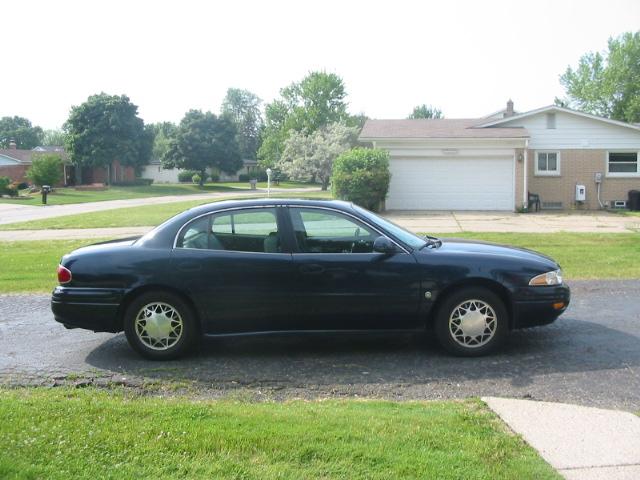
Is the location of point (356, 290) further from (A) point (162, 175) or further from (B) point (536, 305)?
(A) point (162, 175)

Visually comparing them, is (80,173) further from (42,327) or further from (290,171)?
(42,327)

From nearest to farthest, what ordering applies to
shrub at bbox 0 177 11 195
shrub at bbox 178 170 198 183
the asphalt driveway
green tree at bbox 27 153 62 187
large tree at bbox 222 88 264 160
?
the asphalt driveway < shrub at bbox 0 177 11 195 < green tree at bbox 27 153 62 187 < shrub at bbox 178 170 198 183 < large tree at bbox 222 88 264 160

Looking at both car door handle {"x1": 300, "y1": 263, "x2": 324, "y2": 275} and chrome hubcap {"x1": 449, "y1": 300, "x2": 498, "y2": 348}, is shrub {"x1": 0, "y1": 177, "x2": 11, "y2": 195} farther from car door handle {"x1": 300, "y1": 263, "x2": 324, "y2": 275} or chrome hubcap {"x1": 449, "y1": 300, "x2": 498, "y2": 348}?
chrome hubcap {"x1": 449, "y1": 300, "x2": 498, "y2": 348}

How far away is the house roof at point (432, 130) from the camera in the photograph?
2653 cm

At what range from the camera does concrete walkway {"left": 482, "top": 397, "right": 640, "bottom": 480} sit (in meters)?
3.99

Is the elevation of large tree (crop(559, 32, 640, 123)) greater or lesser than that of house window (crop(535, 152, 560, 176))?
greater

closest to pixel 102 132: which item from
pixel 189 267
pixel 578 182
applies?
pixel 578 182

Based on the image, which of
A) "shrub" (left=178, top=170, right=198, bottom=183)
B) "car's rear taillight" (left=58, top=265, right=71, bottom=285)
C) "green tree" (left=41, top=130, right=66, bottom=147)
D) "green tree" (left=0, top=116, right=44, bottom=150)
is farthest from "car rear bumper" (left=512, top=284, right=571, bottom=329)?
"green tree" (left=41, top=130, right=66, bottom=147)

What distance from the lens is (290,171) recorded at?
164 feet

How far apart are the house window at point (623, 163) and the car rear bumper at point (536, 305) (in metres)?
22.4

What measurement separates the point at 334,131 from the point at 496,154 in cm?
2521

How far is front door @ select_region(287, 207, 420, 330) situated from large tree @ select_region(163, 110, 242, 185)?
64.1 meters

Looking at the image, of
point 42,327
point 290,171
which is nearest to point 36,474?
point 42,327

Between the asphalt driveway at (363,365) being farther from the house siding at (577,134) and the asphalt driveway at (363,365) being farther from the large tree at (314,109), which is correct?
the large tree at (314,109)
